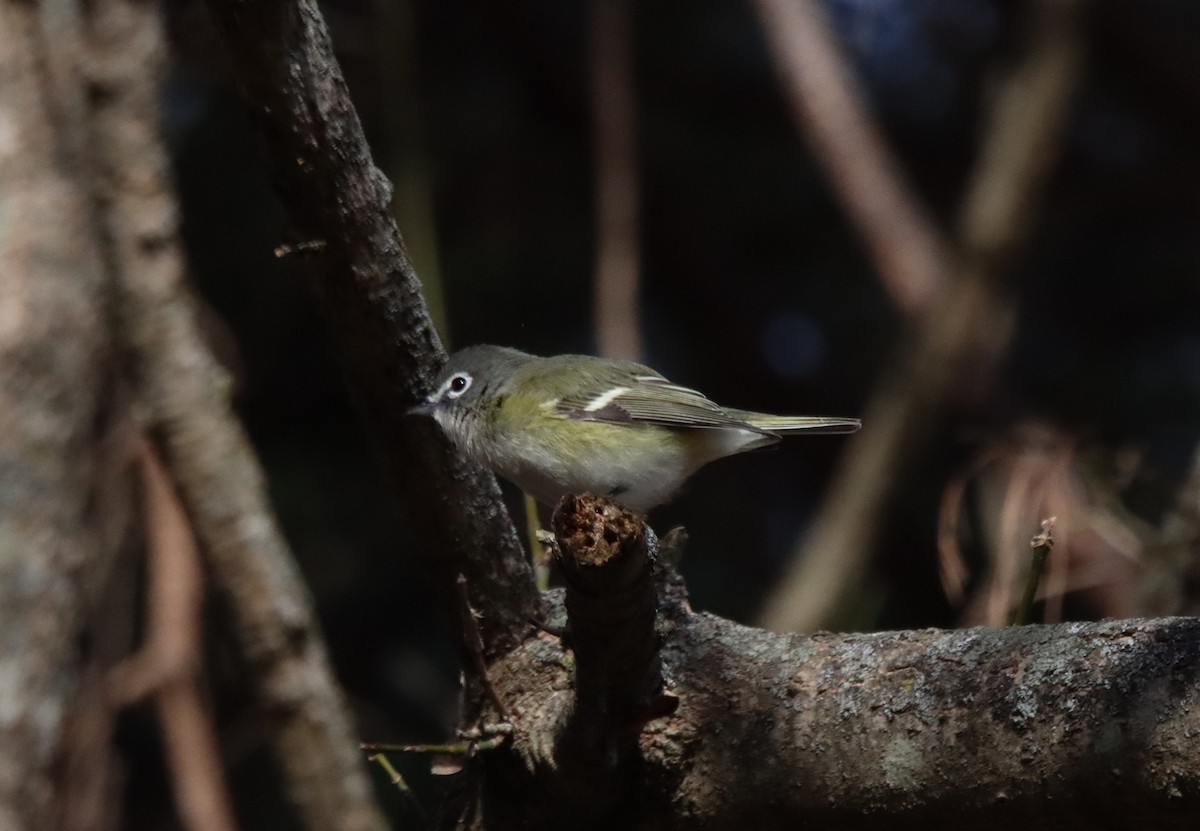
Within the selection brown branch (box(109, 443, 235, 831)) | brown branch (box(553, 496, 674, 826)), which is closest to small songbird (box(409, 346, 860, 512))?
brown branch (box(109, 443, 235, 831))

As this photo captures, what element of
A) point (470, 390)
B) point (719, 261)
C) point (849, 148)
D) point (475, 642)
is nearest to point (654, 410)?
point (470, 390)

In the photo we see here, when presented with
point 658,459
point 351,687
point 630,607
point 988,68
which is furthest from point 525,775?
point 988,68

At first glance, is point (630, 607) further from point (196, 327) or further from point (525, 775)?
point (196, 327)

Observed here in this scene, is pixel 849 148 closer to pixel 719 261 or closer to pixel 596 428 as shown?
pixel 719 261

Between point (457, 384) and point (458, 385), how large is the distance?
33 millimetres

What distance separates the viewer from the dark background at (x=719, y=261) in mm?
5445

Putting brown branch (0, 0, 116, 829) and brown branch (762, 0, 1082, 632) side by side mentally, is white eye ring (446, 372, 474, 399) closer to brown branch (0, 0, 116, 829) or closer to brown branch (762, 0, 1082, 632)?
brown branch (0, 0, 116, 829)

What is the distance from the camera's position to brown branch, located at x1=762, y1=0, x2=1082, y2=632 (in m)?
4.43

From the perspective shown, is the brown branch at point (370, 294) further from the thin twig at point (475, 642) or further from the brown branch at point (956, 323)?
the brown branch at point (956, 323)

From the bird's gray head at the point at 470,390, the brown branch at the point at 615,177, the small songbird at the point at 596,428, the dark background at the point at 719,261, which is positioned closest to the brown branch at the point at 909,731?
the bird's gray head at the point at 470,390

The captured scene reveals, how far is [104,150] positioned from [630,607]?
2.34m

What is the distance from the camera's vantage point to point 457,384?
2.72m

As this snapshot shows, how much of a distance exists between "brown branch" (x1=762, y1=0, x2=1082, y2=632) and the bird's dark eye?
186 cm

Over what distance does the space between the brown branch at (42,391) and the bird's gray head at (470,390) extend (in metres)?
0.88
